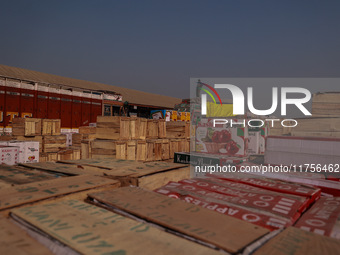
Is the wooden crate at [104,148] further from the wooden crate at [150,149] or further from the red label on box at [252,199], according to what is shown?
the red label on box at [252,199]

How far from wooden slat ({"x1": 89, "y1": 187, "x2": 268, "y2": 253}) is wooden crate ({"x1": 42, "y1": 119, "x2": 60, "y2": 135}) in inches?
407

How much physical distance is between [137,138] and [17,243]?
23.6 feet

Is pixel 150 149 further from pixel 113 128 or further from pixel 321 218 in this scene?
pixel 321 218

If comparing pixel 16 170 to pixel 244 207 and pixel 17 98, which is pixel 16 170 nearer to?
pixel 244 207

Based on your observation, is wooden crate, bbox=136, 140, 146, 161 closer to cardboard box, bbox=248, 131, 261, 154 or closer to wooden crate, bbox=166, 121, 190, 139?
wooden crate, bbox=166, 121, 190, 139

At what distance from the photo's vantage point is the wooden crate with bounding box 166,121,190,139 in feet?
31.9

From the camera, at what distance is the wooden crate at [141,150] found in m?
8.38

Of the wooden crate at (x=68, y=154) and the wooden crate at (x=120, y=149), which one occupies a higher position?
the wooden crate at (x=120, y=149)

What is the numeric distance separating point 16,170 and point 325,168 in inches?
153

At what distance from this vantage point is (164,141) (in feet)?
30.6

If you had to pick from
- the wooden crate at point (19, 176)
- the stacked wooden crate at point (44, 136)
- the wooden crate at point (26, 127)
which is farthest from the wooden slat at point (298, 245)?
the wooden crate at point (26, 127)

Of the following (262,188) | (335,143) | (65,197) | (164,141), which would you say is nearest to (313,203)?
(262,188)

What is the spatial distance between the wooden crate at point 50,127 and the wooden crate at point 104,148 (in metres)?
4.61

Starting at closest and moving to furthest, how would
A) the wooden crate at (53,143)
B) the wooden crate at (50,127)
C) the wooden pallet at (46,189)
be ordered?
the wooden pallet at (46,189) → the wooden crate at (53,143) → the wooden crate at (50,127)
